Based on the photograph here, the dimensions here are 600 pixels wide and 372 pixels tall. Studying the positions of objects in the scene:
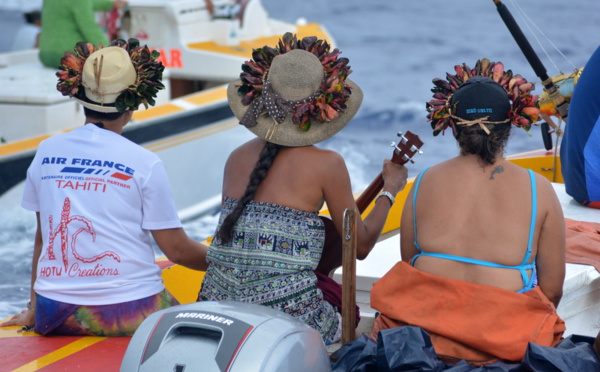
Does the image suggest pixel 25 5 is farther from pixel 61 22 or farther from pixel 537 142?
pixel 537 142

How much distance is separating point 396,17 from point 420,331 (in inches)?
1177

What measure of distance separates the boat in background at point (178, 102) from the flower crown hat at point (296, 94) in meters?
4.37

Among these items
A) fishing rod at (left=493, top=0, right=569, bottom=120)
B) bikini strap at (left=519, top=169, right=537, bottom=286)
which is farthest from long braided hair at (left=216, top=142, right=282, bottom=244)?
fishing rod at (left=493, top=0, right=569, bottom=120)

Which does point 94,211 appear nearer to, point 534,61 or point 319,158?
point 319,158

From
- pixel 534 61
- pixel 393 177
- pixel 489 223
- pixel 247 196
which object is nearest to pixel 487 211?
pixel 489 223

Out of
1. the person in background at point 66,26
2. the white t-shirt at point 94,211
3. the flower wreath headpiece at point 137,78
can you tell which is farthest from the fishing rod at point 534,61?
the person in background at point 66,26

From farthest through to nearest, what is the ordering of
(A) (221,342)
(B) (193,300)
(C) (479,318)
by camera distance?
1. (B) (193,300)
2. (C) (479,318)
3. (A) (221,342)

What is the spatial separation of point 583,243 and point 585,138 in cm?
64

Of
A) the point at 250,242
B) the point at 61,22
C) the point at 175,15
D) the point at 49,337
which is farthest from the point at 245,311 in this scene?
the point at 175,15

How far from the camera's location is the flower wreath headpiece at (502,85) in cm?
251

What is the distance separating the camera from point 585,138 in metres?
3.92

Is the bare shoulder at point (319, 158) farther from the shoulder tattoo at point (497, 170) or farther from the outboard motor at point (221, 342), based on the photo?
the outboard motor at point (221, 342)

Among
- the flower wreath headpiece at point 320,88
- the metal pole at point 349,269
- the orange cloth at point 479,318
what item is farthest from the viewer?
the flower wreath headpiece at point 320,88

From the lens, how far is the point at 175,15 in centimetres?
942
